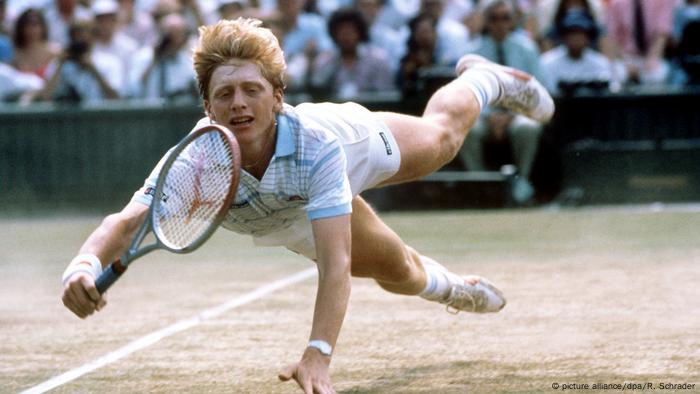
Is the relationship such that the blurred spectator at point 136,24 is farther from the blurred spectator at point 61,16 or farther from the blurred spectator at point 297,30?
the blurred spectator at point 297,30

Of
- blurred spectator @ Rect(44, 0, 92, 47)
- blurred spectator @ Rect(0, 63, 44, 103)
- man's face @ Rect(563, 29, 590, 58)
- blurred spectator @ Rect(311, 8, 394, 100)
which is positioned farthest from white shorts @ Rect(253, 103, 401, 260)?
blurred spectator @ Rect(44, 0, 92, 47)

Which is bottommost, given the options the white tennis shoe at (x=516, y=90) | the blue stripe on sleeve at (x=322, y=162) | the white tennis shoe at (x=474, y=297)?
the white tennis shoe at (x=474, y=297)

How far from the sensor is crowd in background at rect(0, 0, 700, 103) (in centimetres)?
1188

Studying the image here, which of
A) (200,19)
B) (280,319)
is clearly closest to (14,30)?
(200,19)

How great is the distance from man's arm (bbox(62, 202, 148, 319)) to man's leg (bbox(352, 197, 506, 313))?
1.02 m

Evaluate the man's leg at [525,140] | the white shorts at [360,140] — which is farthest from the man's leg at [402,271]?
the man's leg at [525,140]

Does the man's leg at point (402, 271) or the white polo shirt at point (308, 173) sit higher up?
the white polo shirt at point (308, 173)

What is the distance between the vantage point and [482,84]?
618 cm

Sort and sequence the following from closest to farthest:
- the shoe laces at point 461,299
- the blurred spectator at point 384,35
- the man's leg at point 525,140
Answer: the shoe laces at point 461,299 → the man's leg at point 525,140 → the blurred spectator at point 384,35

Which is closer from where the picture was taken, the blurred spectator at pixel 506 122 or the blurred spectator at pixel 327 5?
the blurred spectator at pixel 506 122

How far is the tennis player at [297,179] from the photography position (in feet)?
13.5


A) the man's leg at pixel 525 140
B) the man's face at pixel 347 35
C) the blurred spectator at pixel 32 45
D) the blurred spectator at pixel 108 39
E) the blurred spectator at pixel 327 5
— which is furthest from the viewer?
the blurred spectator at pixel 327 5

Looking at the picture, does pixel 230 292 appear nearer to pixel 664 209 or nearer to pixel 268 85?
pixel 268 85

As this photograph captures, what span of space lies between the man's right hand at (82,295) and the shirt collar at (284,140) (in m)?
0.76
